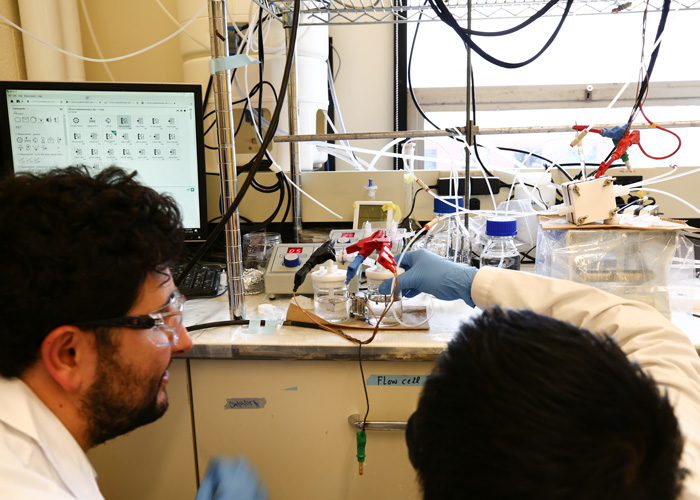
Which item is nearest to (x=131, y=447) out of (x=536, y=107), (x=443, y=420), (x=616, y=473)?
(x=443, y=420)

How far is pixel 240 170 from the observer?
159cm

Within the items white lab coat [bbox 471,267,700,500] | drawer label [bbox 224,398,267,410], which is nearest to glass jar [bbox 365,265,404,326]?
white lab coat [bbox 471,267,700,500]

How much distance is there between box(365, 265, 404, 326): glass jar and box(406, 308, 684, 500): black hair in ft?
1.96

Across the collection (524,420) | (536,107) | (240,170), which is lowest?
(524,420)

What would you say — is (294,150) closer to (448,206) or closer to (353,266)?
(448,206)

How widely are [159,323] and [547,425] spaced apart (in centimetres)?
53

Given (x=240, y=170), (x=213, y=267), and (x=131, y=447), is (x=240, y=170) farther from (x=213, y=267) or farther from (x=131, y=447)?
(x=131, y=447)

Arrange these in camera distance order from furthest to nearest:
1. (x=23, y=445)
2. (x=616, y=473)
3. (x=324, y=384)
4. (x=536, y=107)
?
(x=536, y=107) → (x=324, y=384) → (x=23, y=445) → (x=616, y=473)

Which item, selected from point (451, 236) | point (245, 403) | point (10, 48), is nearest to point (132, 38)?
point (10, 48)

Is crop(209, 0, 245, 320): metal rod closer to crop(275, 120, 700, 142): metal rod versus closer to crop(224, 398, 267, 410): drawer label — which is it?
crop(224, 398, 267, 410): drawer label

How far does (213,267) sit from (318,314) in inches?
17.3

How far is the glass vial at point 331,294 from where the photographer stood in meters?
1.02

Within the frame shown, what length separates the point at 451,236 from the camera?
138 cm

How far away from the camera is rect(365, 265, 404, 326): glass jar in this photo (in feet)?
3.38
